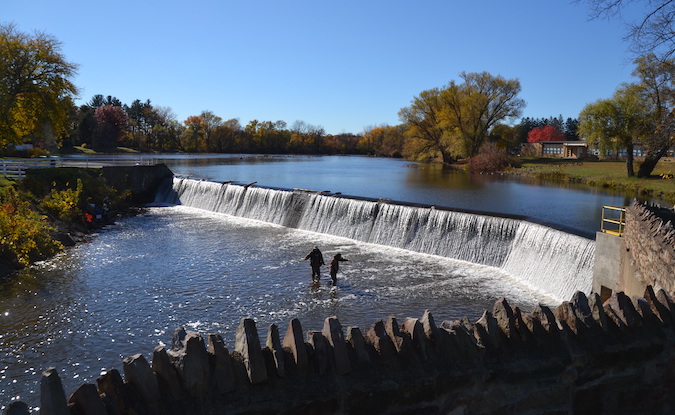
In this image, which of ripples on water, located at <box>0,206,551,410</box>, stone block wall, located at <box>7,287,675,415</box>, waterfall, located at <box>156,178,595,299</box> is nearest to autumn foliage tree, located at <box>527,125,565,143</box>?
waterfall, located at <box>156,178,595,299</box>

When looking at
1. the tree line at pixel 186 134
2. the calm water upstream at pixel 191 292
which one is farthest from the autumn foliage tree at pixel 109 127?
the calm water upstream at pixel 191 292

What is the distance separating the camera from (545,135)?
139250mm

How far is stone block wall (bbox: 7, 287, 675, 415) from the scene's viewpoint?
352cm

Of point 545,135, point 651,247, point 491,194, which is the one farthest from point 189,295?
point 545,135

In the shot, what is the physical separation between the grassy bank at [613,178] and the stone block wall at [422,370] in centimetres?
3470

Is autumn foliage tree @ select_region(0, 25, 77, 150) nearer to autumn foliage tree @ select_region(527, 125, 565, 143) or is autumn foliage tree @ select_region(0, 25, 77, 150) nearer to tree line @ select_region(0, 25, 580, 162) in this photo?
tree line @ select_region(0, 25, 580, 162)

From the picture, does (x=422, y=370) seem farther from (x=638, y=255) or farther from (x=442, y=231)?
(x=442, y=231)

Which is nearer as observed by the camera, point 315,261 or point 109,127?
point 315,261

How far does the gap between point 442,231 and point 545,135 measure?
130856 mm

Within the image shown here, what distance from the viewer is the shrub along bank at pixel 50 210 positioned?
19000mm

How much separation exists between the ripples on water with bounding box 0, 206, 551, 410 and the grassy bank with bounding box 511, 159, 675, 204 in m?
25.4

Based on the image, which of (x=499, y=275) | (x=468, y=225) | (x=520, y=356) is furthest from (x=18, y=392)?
(x=468, y=225)

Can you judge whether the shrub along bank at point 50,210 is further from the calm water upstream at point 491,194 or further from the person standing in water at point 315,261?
the calm water upstream at point 491,194

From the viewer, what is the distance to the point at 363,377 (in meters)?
4.01
